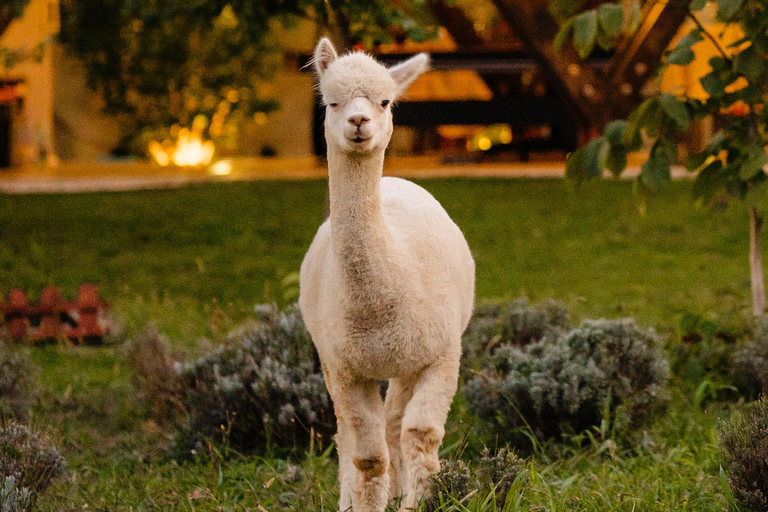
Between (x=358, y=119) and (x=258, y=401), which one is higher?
(x=358, y=119)

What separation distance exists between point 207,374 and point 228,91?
1420 centimetres

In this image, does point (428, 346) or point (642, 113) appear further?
point (642, 113)

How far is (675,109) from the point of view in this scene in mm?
4496

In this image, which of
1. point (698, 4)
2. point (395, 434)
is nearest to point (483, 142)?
point (698, 4)

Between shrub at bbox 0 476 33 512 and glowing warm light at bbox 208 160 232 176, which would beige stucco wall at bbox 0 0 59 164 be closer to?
glowing warm light at bbox 208 160 232 176

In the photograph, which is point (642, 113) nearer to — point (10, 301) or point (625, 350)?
point (625, 350)

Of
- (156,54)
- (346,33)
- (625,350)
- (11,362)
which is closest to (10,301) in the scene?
(11,362)

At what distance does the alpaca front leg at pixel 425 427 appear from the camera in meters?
2.91

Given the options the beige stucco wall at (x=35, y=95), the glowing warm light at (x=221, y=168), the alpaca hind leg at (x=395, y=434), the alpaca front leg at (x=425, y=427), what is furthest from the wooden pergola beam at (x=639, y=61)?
the beige stucco wall at (x=35, y=95)

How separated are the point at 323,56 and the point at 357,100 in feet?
0.96

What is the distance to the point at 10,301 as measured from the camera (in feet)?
21.6

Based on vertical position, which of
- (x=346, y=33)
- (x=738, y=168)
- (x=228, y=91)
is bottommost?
(x=738, y=168)

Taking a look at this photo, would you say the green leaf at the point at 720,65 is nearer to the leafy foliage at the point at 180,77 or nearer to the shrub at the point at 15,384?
the shrub at the point at 15,384

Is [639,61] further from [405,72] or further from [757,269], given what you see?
[405,72]
